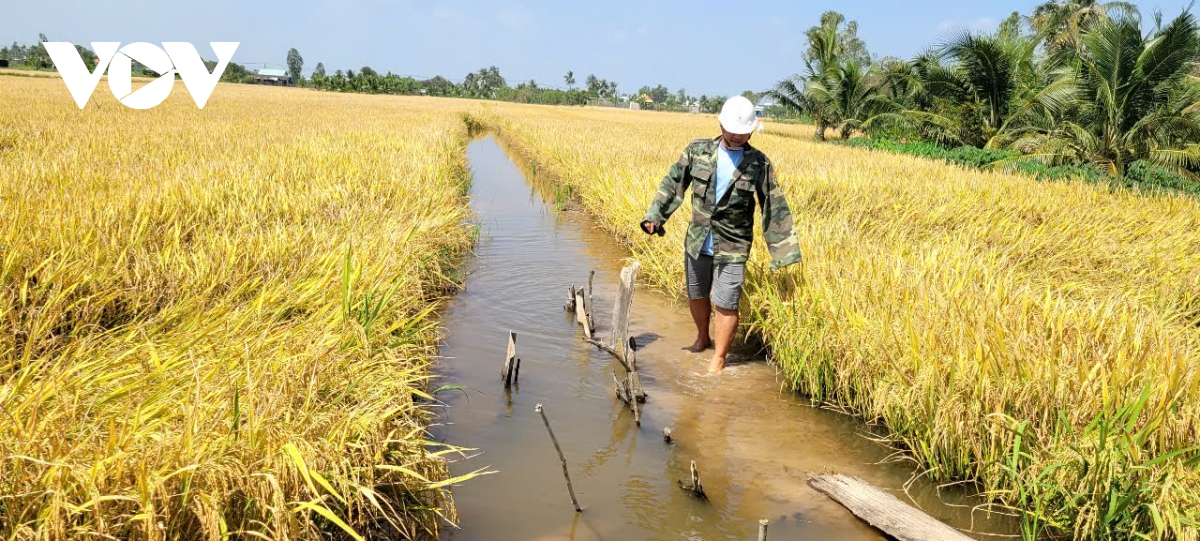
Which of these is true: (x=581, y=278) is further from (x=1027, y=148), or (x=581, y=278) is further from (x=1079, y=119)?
(x=1027, y=148)

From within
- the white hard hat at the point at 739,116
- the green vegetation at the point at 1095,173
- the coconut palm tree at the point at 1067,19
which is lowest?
the green vegetation at the point at 1095,173

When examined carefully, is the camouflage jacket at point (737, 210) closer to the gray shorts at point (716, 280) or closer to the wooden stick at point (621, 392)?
the gray shorts at point (716, 280)

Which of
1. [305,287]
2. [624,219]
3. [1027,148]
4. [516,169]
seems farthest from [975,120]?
[305,287]

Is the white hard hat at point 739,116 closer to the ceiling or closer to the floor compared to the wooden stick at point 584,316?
closer to the ceiling

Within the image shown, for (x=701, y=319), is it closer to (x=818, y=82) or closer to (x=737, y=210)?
(x=737, y=210)

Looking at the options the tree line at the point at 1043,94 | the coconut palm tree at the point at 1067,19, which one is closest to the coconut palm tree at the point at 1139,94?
the tree line at the point at 1043,94

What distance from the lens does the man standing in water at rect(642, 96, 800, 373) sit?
3871 millimetres

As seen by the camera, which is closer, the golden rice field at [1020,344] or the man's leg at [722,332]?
the golden rice field at [1020,344]

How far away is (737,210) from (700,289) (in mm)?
567

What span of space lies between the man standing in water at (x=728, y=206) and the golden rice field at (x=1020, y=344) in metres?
0.35

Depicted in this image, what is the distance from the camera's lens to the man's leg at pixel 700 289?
4.17m

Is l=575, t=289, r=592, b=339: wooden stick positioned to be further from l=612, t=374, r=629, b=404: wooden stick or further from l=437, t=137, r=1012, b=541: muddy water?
l=612, t=374, r=629, b=404: wooden stick

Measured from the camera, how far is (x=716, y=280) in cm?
406

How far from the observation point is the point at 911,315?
3.46 meters
